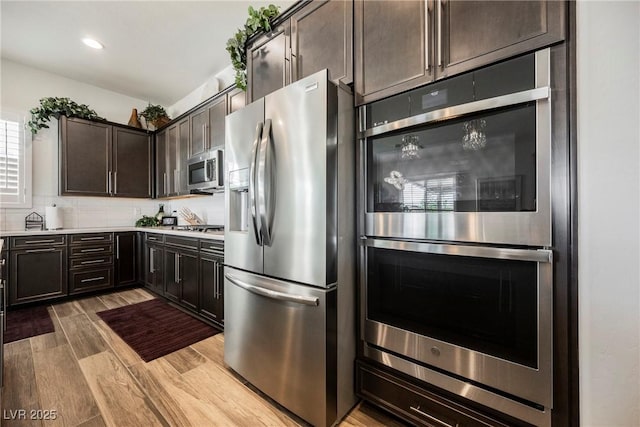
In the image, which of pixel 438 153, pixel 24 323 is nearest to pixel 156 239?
pixel 24 323

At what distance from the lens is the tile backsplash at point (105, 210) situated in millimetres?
3361

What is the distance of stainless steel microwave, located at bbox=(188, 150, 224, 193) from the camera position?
9.89 feet

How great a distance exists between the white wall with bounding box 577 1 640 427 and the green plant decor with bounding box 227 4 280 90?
1.73m

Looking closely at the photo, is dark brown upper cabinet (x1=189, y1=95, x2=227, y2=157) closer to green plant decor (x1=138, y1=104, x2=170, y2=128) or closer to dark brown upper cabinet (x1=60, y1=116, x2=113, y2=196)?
green plant decor (x1=138, y1=104, x2=170, y2=128)

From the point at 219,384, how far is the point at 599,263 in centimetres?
208

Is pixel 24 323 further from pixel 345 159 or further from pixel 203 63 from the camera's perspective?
pixel 345 159

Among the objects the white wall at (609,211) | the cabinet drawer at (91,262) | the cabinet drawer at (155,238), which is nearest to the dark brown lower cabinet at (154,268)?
the cabinet drawer at (155,238)

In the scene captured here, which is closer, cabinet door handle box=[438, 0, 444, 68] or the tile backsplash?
cabinet door handle box=[438, 0, 444, 68]

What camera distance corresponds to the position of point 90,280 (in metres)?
3.53

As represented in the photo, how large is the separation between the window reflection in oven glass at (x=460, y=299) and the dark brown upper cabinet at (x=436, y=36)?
0.85 m

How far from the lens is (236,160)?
1.79 meters

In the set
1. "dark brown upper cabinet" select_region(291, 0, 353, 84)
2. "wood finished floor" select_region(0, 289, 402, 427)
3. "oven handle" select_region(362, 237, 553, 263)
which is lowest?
"wood finished floor" select_region(0, 289, 402, 427)

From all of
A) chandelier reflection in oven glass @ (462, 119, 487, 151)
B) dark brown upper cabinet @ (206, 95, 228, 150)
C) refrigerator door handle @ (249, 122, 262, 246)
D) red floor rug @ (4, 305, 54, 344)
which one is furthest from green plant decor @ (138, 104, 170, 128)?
chandelier reflection in oven glass @ (462, 119, 487, 151)

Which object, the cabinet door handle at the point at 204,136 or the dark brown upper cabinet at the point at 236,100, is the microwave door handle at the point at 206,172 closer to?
the cabinet door handle at the point at 204,136
